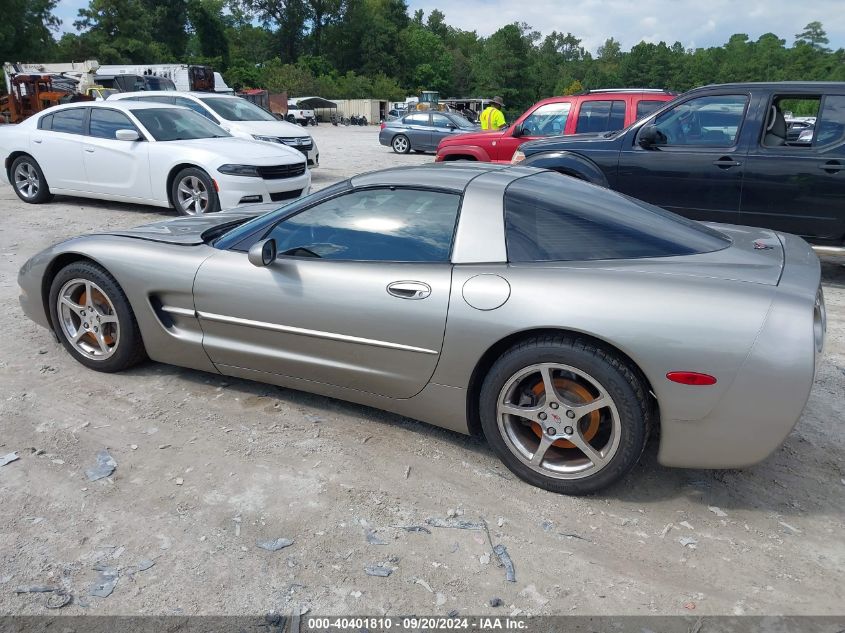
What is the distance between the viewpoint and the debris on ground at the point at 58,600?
227cm

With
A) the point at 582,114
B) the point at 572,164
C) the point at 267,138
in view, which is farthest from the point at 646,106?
the point at 267,138

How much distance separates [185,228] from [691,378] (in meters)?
3.09

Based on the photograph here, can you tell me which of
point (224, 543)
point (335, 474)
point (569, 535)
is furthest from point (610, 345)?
point (224, 543)

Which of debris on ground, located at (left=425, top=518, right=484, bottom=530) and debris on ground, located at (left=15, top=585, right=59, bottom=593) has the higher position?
debris on ground, located at (left=15, top=585, right=59, bottom=593)

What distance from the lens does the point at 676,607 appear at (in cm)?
228

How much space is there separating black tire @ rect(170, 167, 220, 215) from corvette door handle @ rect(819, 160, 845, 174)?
659cm

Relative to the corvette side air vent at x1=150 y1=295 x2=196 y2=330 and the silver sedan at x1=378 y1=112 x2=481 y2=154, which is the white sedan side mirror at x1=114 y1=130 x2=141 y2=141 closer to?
the corvette side air vent at x1=150 y1=295 x2=196 y2=330

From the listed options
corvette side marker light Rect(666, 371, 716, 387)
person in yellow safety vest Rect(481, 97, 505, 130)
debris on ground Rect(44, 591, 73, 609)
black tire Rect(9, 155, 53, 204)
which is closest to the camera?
debris on ground Rect(44, 591, 73, 609)

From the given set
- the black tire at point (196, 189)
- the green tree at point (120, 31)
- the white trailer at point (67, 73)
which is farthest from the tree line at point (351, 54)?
the black tire at point (196, 189)

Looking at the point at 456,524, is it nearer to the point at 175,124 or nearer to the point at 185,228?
the point at 185,228

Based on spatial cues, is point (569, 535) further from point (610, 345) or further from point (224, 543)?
point (224, 543)

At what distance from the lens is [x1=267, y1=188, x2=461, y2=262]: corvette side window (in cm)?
318

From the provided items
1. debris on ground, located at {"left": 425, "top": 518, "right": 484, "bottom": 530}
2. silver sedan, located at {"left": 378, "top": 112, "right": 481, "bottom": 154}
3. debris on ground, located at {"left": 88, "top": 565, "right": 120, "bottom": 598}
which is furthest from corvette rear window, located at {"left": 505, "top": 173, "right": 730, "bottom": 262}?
silver sedan, located at {"left": 378, "top": 112, "right": 481, "bottom": 154}

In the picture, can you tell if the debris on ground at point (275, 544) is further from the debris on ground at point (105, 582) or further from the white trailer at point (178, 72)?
the white trailer at point (178, 72)
